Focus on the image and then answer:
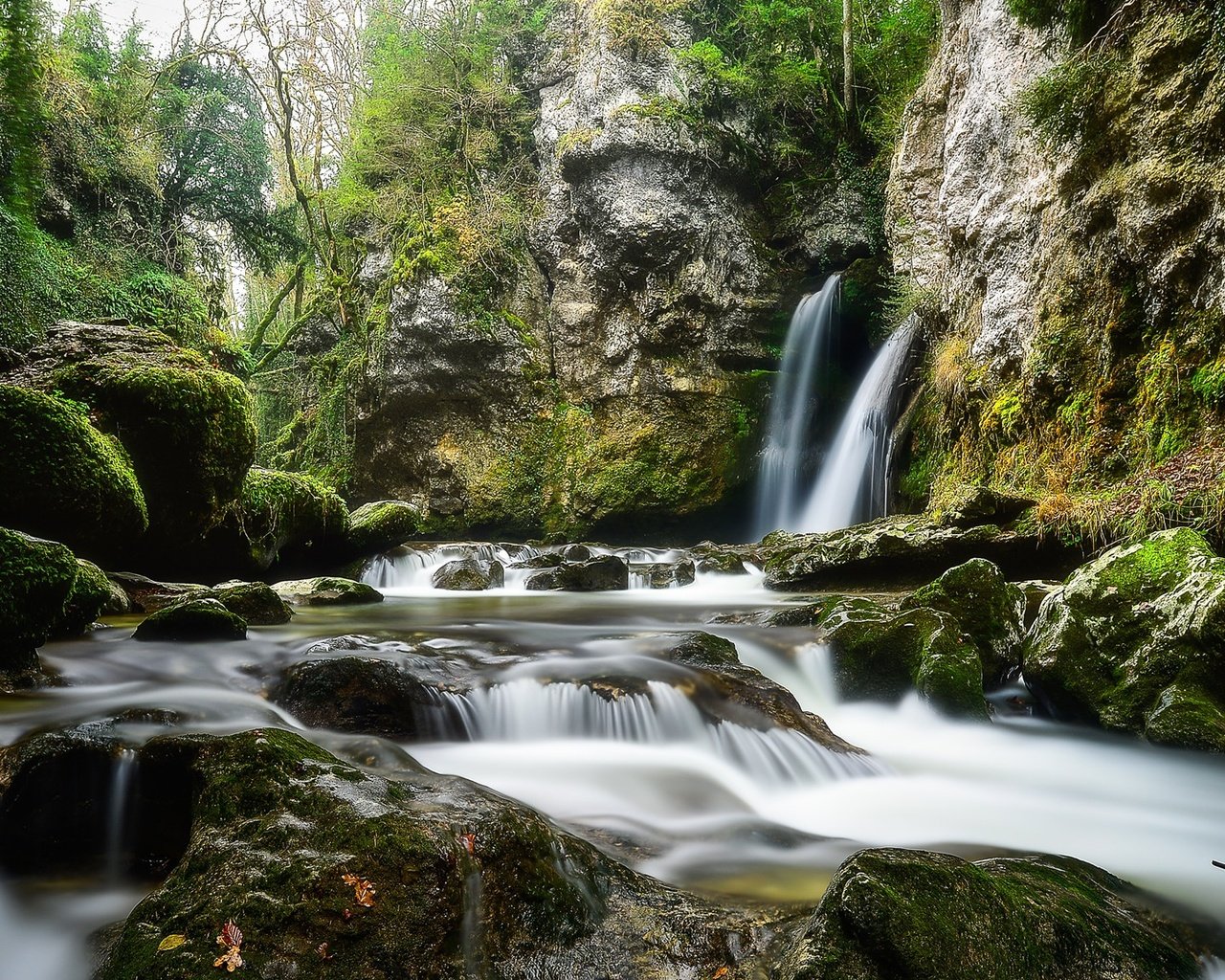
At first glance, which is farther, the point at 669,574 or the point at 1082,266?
the point at 669,574

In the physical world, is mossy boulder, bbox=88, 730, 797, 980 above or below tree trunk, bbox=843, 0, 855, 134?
below

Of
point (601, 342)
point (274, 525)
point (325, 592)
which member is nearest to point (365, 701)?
point (325, 592)

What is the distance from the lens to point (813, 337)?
13.1 metres

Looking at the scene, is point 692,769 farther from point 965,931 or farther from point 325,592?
point 325,592

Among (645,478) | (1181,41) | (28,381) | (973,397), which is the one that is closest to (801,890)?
(28,381)

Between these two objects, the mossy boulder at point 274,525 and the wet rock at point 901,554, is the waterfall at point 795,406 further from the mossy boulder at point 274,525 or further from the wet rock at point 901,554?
the mossy boulder at point 274,525

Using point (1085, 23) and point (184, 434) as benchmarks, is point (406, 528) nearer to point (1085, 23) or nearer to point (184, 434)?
point (184, 434)

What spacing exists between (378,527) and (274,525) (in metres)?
2.38

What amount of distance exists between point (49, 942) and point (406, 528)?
9.36 metres

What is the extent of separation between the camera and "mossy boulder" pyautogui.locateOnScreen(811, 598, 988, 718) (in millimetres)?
4027

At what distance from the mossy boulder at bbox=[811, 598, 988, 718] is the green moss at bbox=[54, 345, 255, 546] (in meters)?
5.67

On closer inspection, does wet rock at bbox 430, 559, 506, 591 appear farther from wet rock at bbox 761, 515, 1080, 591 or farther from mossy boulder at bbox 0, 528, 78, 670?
mossy boulder at bbox 0, 528, 78, 670

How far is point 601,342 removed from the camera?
14055 mm

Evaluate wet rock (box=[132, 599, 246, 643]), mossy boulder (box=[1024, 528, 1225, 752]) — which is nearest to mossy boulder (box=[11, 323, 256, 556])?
wet rock (box=[132, 599, 246, 643])
